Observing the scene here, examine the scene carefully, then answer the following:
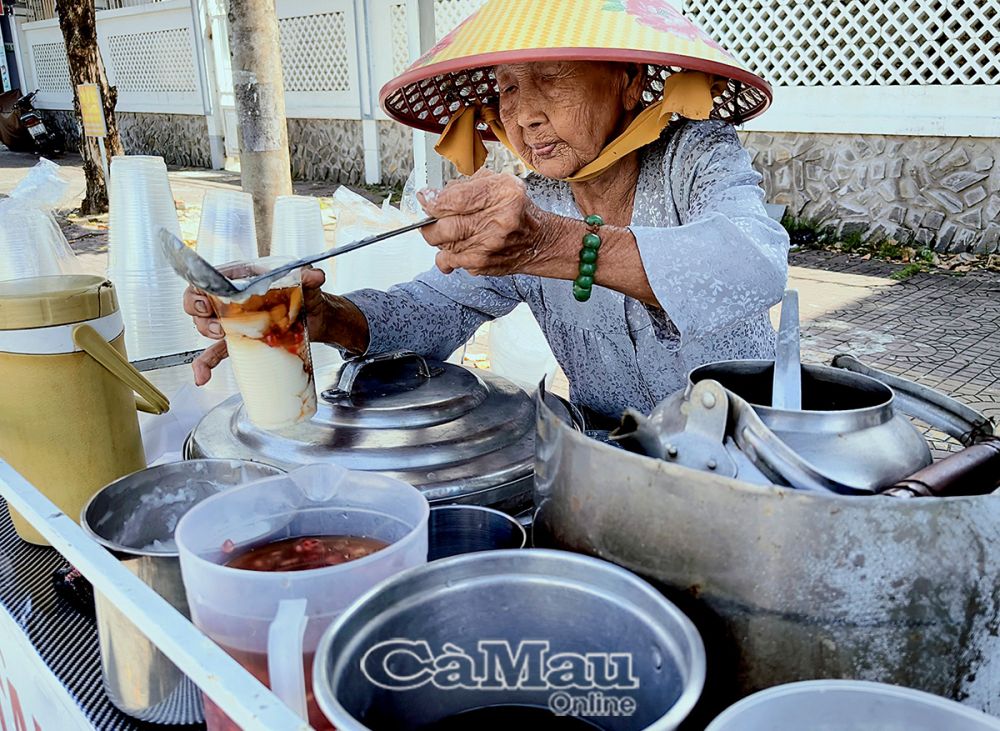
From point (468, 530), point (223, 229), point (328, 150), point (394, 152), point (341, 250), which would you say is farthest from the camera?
point (328, 150)

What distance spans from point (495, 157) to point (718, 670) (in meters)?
9.55

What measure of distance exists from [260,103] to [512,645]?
359 centimetres

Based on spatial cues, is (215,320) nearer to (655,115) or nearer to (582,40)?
(582,40)

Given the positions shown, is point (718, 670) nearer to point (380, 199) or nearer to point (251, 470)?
point (251, 470)

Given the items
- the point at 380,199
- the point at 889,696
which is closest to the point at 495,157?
the point at 380,199

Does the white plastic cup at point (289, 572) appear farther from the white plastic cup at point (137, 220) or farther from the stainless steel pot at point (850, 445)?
the white plastic cup at point (137, 220)

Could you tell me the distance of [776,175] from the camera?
820cm

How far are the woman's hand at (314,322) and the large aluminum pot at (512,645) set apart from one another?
87 cm

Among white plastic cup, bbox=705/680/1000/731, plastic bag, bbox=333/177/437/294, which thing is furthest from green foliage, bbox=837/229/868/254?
white plastic cup, bbox=705/680/1000/731

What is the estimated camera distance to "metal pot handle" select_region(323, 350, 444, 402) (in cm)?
142

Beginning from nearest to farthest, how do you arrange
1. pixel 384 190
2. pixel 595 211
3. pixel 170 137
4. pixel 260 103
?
pixel 595 211 → pixel 260 103 → pixel 384 190 → pixel 170 137

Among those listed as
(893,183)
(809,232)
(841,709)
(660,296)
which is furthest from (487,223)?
(809,232)

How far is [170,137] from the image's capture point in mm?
16734

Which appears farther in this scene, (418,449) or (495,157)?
(495,157)
